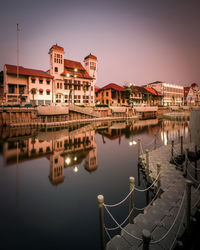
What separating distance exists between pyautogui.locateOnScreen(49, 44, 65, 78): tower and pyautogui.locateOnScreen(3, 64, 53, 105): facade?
11.7 ft

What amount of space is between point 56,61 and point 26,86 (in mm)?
14658

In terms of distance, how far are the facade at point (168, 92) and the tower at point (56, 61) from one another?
6823cm

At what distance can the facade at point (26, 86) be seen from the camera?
4259 cm

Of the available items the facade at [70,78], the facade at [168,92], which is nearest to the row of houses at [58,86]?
the facade at [70,78]

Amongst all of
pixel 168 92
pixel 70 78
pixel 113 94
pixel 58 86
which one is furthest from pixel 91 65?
pixel 168 92

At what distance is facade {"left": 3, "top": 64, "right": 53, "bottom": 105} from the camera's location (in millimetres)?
42594

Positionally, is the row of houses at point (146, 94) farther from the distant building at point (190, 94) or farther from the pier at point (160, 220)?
the pier at point (160, 220)

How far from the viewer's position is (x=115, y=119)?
178 ft

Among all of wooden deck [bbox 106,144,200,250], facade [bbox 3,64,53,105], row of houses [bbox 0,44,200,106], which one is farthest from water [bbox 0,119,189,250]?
facade [bbox 3,64,53,105]

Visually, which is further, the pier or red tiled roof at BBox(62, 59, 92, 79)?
red tiled roof at BBox(62, 59, 92, 79)

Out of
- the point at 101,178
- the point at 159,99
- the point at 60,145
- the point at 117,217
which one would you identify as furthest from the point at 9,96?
the point at 159,99

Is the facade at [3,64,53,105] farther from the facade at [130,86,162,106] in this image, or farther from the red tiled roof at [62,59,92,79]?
the facade at [130,86,162,106]

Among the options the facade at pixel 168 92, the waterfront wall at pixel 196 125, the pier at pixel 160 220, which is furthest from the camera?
the facade at pixel 168 92

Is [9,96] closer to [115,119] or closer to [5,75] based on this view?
[5,75]
